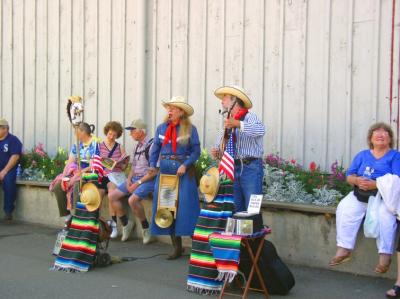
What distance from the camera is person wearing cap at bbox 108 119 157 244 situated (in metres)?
8.35

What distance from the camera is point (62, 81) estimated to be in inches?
455

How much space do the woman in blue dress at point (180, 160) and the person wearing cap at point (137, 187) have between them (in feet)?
2.06

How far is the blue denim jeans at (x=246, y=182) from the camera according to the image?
21.6ft

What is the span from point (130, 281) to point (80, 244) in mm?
803

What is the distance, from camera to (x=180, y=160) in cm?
761

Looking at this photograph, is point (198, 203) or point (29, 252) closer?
point (198, 203)

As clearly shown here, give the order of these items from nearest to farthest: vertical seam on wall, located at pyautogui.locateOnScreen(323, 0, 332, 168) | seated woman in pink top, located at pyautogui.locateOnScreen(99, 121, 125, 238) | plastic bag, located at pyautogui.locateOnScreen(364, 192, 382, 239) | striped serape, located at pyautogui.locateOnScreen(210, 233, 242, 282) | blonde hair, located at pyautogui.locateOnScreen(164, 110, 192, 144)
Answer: striped serape, located at pyautogui.locateOnScreen(210, 233, 242, 282) → plastic bag, located at pyautogui.locateOnScreen(364, 192, 382, 239) → blonde hair, located at pyautogui.locateOnScreen(164, 110, 192, 144) → vertical seam on wall, located at pyautogui.locateOnScreen(323, 0, 332, 168) → seated woman in pink top, located at pyautogui.locateOnScreen(99, 121, 125, 238)

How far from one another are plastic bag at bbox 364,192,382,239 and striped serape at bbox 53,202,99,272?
2.90 meters

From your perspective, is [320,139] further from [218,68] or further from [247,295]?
[247,295]

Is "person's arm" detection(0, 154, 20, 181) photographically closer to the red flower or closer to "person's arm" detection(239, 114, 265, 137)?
the red flower

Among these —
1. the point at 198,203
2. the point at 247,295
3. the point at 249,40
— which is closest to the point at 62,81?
the point at 249,40

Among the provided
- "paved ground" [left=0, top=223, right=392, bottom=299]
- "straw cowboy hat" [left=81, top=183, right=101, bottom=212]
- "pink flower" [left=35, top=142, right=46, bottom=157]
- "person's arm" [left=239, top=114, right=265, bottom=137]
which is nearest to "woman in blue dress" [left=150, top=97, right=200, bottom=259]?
"paved ground" [left=0, top=223, right=392, bottom=299]

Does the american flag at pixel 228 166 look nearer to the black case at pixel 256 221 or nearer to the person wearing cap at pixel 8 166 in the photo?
the black case at pixel 256 221

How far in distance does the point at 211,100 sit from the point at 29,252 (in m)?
3.30
